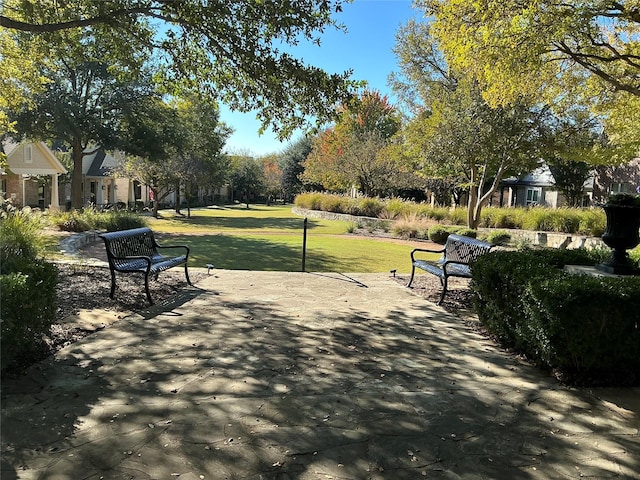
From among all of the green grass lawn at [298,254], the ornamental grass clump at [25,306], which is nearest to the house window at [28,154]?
the green grass lawn at [298,254]

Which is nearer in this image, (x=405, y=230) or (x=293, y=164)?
(x=405, y=230)

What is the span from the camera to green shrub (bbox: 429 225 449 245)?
18062 mm

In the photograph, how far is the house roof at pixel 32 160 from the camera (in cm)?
2741

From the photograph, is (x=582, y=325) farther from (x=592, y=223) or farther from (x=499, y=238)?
(x=592, y=223)

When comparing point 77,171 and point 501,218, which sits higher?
point 77,171

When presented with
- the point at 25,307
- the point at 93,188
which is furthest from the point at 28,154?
the point at 25,307

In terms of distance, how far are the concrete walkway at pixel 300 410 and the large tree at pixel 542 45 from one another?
567 cm

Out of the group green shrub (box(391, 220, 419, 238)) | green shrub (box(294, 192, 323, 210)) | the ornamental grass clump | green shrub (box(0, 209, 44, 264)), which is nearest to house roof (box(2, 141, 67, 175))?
green shrub (box(294, 192, 323, 210))

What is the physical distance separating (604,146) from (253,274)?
14732 millimetres

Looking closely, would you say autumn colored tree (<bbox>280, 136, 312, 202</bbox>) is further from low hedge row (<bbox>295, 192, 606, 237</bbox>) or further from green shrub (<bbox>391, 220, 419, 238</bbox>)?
green shrub (<bbox>391, 220, 419, 238</bbox>)

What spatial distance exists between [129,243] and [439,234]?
13029 mm

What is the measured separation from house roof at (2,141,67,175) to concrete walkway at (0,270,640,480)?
89.2 ft

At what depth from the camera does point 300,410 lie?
3.47 m

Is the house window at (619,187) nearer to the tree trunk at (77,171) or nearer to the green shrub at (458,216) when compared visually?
the green shrub at (458,216)
